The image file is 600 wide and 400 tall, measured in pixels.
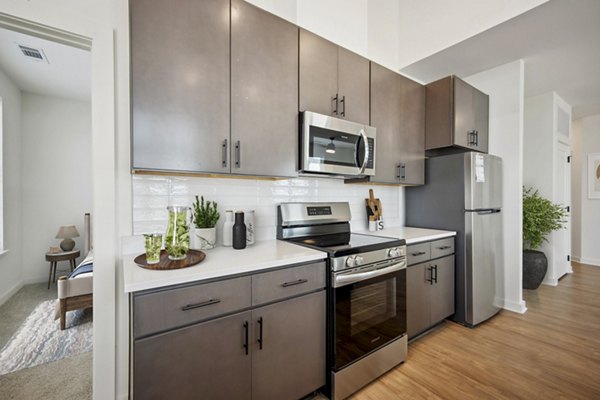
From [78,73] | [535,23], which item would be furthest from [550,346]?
[78,73]

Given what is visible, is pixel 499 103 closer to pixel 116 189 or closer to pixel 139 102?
pixel 139 102

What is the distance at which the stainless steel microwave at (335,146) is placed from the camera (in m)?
1.85

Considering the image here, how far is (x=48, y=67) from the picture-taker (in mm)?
3078

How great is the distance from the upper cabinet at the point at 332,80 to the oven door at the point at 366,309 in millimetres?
1225

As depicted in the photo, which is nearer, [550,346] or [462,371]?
[462,371]

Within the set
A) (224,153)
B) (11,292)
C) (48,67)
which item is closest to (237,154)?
(224,153)

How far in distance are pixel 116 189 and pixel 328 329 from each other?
58.5 inches

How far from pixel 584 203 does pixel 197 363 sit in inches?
266

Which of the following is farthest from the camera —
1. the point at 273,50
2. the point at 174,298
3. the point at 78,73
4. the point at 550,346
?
the point at 78,73

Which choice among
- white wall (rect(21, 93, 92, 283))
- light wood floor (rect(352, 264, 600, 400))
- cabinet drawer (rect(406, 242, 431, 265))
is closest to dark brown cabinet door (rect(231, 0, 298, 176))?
cabinet drawer (rect(406, 242, 431, 265))

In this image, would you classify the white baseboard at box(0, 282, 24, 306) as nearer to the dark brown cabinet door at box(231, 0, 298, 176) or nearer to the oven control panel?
the dark brown cabinet door at box(231, 0, 298, 176)

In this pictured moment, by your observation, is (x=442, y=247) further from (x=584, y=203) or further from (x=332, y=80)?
(x=584, y=203)

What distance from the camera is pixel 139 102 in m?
1.31

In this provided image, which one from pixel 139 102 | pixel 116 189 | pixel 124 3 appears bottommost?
pixel 116 189
